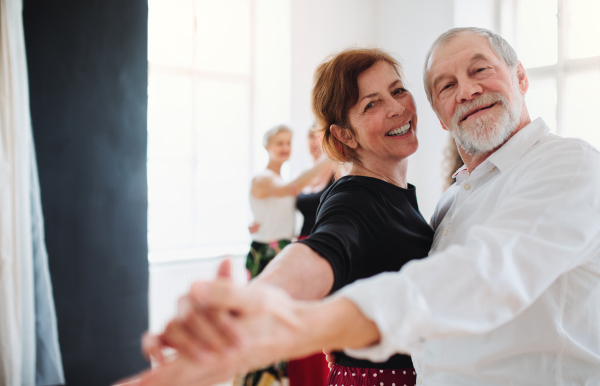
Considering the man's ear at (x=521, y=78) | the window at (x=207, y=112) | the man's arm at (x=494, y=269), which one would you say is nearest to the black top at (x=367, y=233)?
the man's arm at (x=494, y=269)

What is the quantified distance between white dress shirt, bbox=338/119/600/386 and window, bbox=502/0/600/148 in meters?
3.33

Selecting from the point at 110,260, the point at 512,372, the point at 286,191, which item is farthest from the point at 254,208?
the point at 512,372

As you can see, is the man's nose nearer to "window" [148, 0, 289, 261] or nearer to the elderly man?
the elderly man

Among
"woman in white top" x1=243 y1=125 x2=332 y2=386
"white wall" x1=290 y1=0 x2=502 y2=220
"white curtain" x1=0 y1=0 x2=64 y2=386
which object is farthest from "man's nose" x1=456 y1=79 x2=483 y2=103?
"white wall" x1=290 y1=0 x2=502 y2=220

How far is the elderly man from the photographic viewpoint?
46 cm

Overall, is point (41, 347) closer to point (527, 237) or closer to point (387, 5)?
point (527, 237)

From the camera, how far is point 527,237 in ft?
2.13

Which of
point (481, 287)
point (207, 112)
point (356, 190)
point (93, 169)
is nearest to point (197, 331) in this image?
point (481, 287)

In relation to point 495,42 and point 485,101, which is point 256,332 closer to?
point 485,101

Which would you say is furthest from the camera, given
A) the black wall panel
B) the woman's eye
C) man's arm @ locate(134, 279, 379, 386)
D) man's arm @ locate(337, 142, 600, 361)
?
the black wall panel

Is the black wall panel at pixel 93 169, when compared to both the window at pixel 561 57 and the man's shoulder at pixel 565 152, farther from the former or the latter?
the window at pixel 561 57

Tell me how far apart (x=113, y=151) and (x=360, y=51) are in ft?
7.33

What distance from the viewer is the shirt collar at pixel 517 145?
104 centimetres

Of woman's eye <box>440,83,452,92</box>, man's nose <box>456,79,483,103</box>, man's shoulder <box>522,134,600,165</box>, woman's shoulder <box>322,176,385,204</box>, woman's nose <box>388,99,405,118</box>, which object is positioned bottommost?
woman's shoulder <box>322,176,385,204</box>
